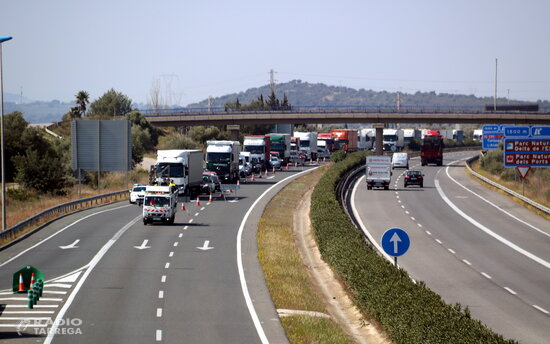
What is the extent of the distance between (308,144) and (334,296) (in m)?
92.5

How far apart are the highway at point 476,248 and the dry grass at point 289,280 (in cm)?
483

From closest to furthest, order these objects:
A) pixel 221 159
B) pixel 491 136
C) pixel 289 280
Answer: pixel 289 280
pixel 221 159
pixel 491 136

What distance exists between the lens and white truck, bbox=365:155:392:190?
74.2 metres

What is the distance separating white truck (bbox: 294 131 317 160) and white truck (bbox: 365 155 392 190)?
44.3 metres

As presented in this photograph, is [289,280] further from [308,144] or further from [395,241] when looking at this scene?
[308,144]

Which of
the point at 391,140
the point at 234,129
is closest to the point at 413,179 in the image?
the point at 234,129

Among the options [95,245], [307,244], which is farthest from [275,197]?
[95,245]

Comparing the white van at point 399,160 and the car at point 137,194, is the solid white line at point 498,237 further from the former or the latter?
the white van at point 399,160

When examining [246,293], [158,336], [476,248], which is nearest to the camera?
[158,336]

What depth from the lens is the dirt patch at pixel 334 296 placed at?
23.4m

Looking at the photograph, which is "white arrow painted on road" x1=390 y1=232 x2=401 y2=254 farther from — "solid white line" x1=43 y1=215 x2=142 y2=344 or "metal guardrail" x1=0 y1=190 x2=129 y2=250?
"metal guardrail" x1=0 y1=190 x2=129 y2=250

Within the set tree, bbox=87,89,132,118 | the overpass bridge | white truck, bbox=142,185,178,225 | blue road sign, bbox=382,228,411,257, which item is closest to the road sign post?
blue road sign, bbox=382,228,411,257

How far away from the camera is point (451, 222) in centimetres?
5259

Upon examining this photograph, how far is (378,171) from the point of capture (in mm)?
75562
